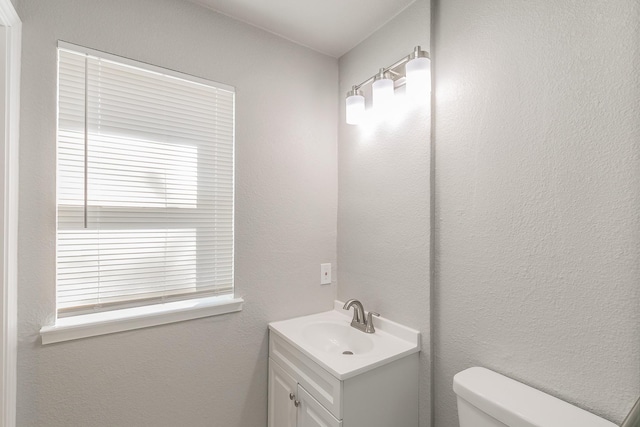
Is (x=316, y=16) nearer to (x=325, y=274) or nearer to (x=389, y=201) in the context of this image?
(x=389, y=201)

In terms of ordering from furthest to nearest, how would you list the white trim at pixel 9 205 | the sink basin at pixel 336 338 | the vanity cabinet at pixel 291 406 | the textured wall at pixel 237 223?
the sink basin at pixel 336 338, the vanity cabinet at pixel 291 406, the textured wall at pixel 237 223, the white trim at pixel 9 205

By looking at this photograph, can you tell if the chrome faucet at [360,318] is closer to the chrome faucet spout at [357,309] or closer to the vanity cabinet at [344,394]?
the chrome faucet spout at [357,309]

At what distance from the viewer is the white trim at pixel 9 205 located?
3.16ft

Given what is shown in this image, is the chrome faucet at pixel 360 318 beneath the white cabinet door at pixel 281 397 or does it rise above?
above

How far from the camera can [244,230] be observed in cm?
154

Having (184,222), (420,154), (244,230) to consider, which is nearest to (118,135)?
(184,222)

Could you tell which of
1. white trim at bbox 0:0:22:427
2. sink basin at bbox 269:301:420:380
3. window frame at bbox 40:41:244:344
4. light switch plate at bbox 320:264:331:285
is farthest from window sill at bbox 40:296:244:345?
light switch plate at bbox 320:264:331:285

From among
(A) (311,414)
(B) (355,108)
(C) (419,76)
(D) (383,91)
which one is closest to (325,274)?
(A) (311,414)

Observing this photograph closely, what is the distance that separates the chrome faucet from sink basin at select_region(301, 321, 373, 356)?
3 centimetres

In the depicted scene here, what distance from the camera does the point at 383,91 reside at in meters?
1.41

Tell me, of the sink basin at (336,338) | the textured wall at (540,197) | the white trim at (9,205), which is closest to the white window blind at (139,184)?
the white trim at (9,205)

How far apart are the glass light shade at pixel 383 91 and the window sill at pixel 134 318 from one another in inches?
48.0

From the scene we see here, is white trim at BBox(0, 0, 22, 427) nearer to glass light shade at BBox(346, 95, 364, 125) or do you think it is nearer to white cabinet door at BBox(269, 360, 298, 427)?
white cabinet door at BBox(269, 360, 298, 427)

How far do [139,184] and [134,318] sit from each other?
1.89 ft
